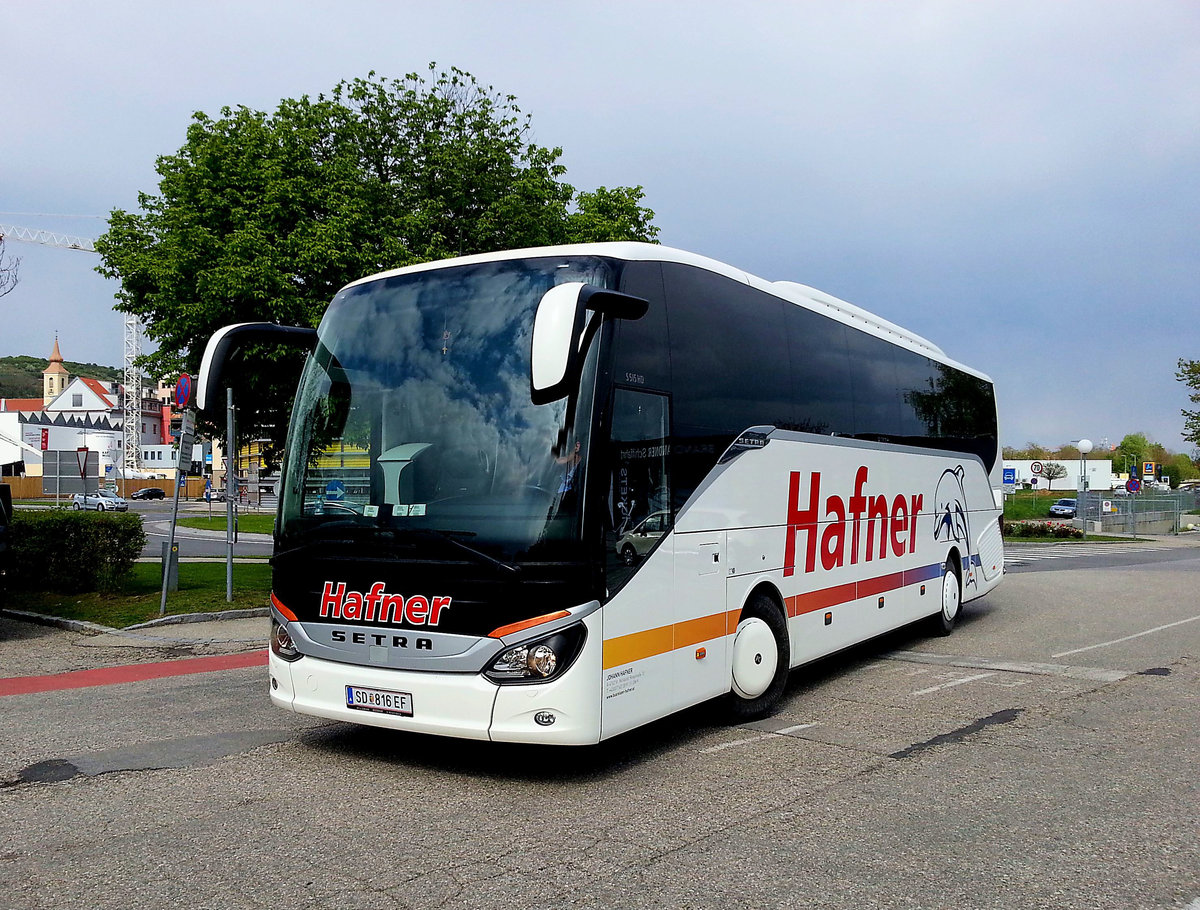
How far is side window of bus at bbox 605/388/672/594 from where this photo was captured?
19.9ft

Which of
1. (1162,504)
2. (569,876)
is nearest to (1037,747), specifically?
(569,876)

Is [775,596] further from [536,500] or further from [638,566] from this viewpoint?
[536,500]

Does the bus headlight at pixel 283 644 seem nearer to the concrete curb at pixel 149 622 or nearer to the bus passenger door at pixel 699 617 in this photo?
the bus passenger door at pixel 699 617

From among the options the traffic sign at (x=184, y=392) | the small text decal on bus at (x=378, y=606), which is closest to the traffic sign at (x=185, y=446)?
the traffic sign at (x=184, y=392)

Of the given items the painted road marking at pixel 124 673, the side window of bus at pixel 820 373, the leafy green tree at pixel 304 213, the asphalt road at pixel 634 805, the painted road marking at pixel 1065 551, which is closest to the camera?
the asphalt road at pixel 634 805

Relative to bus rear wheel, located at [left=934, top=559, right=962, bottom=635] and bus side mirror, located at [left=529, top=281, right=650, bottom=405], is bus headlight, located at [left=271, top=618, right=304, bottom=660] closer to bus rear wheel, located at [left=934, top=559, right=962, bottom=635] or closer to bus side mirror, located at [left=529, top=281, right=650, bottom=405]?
bus side mirror, located at [left=529, top=281, right=650, bottom=405]

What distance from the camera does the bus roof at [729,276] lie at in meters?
6.52

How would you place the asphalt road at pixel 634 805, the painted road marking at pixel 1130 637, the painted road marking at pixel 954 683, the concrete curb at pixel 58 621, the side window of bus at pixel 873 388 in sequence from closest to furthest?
the asphalt road at pixel 634 805, the painted road marking at pixel 954 683, the side window of bus at pixel 873 388, the painted road marking at pixel 1130 637, the concrete curb at pixel 58 621

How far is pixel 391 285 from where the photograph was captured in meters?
6.80

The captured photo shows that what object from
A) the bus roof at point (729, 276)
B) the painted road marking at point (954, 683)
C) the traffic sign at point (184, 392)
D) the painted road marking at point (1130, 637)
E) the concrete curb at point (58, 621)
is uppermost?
the bus roof at point (729, 276)

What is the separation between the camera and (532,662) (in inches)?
225

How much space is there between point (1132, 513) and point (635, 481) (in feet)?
161

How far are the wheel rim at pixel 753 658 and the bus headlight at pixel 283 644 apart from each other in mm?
3002

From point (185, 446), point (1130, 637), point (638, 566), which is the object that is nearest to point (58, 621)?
point (185, 446)
